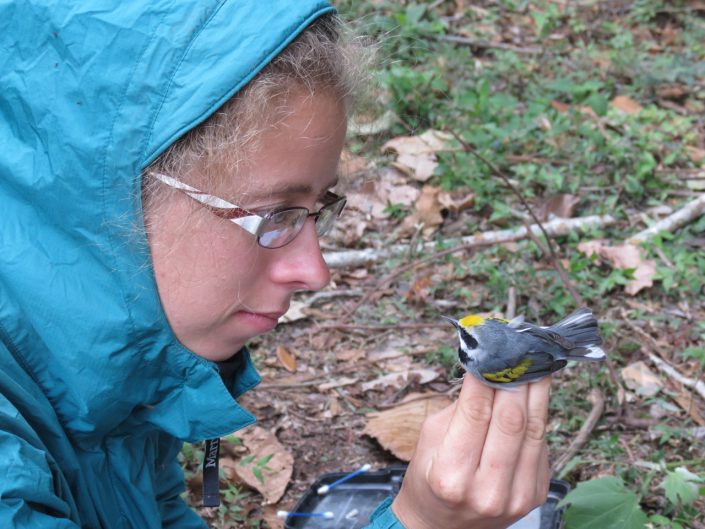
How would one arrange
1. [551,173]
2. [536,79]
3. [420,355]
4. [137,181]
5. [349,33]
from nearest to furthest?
[137,181]
[349,33]
[420,355]
[551,173]
[536,79]

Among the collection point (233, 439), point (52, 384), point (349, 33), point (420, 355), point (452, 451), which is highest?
point (349, 33)

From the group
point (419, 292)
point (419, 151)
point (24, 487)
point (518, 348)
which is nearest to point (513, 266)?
point (419, 292)

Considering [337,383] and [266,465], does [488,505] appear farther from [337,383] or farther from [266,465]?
[337,383]

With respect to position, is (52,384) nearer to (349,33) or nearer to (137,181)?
(137,181)

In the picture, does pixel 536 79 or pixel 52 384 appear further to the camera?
pixel 536 79

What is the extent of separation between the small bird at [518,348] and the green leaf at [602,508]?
609mm

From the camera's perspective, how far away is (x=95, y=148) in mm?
1676

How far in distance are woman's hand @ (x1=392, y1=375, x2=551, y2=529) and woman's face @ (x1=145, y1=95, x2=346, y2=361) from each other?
474 mm

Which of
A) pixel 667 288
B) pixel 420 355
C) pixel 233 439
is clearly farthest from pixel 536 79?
pixel 233 439

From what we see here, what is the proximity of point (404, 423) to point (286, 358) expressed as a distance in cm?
79

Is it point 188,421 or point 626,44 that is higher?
point 188,421

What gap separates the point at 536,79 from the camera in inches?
245

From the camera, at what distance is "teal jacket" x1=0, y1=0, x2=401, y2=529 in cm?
167

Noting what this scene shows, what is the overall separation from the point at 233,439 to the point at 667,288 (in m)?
2.13
